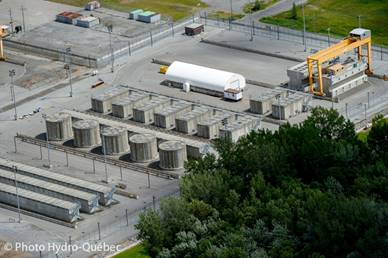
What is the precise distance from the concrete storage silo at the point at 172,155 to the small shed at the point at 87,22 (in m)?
51.1

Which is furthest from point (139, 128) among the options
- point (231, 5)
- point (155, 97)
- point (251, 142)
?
point (231, 5)

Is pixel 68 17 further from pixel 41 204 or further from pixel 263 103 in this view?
pixel 41 204

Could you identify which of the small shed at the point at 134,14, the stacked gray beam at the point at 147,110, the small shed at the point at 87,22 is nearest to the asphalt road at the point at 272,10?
the small shed at the point at 134,14

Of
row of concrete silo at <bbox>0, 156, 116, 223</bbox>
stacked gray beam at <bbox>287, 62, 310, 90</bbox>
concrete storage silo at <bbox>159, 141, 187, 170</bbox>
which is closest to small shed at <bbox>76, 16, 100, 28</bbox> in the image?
stacked gray beam at <bbox>287, 62, 310, 90</bbox>

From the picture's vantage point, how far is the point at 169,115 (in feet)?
483

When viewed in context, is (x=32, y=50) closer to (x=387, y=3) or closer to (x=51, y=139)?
(x=51, y=139)

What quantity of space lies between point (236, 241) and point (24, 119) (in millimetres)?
52011

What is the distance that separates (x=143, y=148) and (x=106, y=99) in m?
16.4

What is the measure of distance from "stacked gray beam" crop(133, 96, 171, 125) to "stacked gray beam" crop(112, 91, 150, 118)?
132 cm

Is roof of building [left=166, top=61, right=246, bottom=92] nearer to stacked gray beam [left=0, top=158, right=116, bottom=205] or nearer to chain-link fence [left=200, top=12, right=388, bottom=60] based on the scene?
chain-link fence [left=200, top=12, right=388, bottom=60]

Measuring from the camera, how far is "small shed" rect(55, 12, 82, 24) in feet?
614

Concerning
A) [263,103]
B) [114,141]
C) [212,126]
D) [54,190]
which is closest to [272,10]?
[263,103]

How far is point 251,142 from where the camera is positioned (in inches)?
5064

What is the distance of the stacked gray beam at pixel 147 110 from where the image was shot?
149125mm
